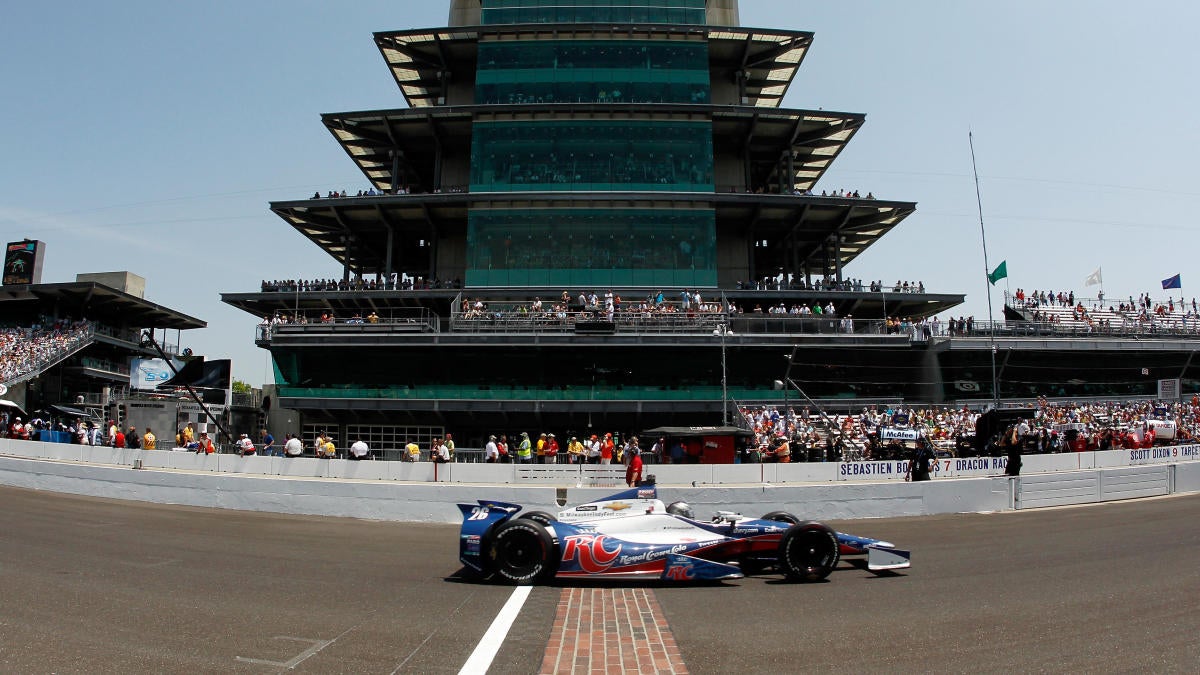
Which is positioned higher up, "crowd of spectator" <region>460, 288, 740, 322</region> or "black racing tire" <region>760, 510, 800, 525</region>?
"crowd of spectator" <region>460, 288, 740, 322</region>

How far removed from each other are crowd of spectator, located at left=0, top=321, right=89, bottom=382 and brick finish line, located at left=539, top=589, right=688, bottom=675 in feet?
169

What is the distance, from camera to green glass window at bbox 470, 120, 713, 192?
4359cm

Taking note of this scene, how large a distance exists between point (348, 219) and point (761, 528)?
41863 millimetres

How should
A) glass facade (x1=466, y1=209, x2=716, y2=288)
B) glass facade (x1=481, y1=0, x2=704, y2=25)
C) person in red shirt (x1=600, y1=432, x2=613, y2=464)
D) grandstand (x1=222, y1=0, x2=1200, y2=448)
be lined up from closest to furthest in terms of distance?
1. person in red shirt (x1=600, y1=432, x2=613, y2=464)
2. grandstand (x1=222, y1=0, x2=1200, y2=448)
3. glass facade (x1=466, y1=209, x2=716, y2=288)
4. glass facade (x1=481, y1=0, x2=704, y2=25)

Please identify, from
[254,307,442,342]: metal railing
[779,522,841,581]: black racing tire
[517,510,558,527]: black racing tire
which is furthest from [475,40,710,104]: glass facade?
[779,522,841,581]: black racing tire

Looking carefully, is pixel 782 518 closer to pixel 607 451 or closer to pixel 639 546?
pixel 639 546

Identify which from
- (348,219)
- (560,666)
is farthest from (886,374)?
(560,666)

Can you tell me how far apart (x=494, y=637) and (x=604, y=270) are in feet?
118

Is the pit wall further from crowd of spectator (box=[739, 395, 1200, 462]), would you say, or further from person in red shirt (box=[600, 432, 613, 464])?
person in red shirt (box=[600, 432, 613, 464])

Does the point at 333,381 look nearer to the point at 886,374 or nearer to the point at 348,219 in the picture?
the point at 348,219

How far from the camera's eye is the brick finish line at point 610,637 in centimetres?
614

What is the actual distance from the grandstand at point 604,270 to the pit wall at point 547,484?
14352mm

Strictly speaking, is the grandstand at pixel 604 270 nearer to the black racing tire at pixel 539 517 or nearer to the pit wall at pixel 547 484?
the pit wall at pixel 547 484

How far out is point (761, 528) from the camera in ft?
34.4
